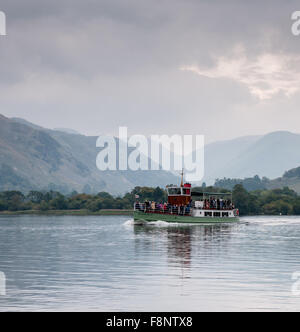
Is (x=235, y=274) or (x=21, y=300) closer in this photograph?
(x=21, y=300)

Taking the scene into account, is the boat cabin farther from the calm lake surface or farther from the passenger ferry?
the calm lake surface

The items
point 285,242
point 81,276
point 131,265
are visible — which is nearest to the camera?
point 81,276

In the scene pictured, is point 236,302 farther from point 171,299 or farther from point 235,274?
point 235,274

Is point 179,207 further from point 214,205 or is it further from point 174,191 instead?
point 214,205

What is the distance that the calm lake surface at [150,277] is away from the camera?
41.0m

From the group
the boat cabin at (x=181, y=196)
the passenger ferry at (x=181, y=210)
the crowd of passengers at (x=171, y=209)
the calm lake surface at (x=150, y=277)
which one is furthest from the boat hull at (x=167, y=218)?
the calm lake surface at (x=150, y=277)

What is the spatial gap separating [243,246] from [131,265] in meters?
30.2

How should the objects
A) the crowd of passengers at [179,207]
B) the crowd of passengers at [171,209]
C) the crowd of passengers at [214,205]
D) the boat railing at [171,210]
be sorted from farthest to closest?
1. the crowd of passengers at [214,205]
2. the crowd of passengers at [179,207]
3. the crowd of passengers at [171,209]
4. the boat railing at [171,210]

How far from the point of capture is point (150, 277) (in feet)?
174

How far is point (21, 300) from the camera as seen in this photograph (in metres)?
41.9

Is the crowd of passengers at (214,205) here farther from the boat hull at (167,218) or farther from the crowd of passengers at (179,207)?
the boat hull at (167,218)

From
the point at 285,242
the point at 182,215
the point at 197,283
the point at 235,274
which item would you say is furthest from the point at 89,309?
the point at 182,215

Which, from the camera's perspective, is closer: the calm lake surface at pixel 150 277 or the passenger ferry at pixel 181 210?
the calm lake surface at pixel 150 277

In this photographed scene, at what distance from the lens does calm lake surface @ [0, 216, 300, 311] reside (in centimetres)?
4097
